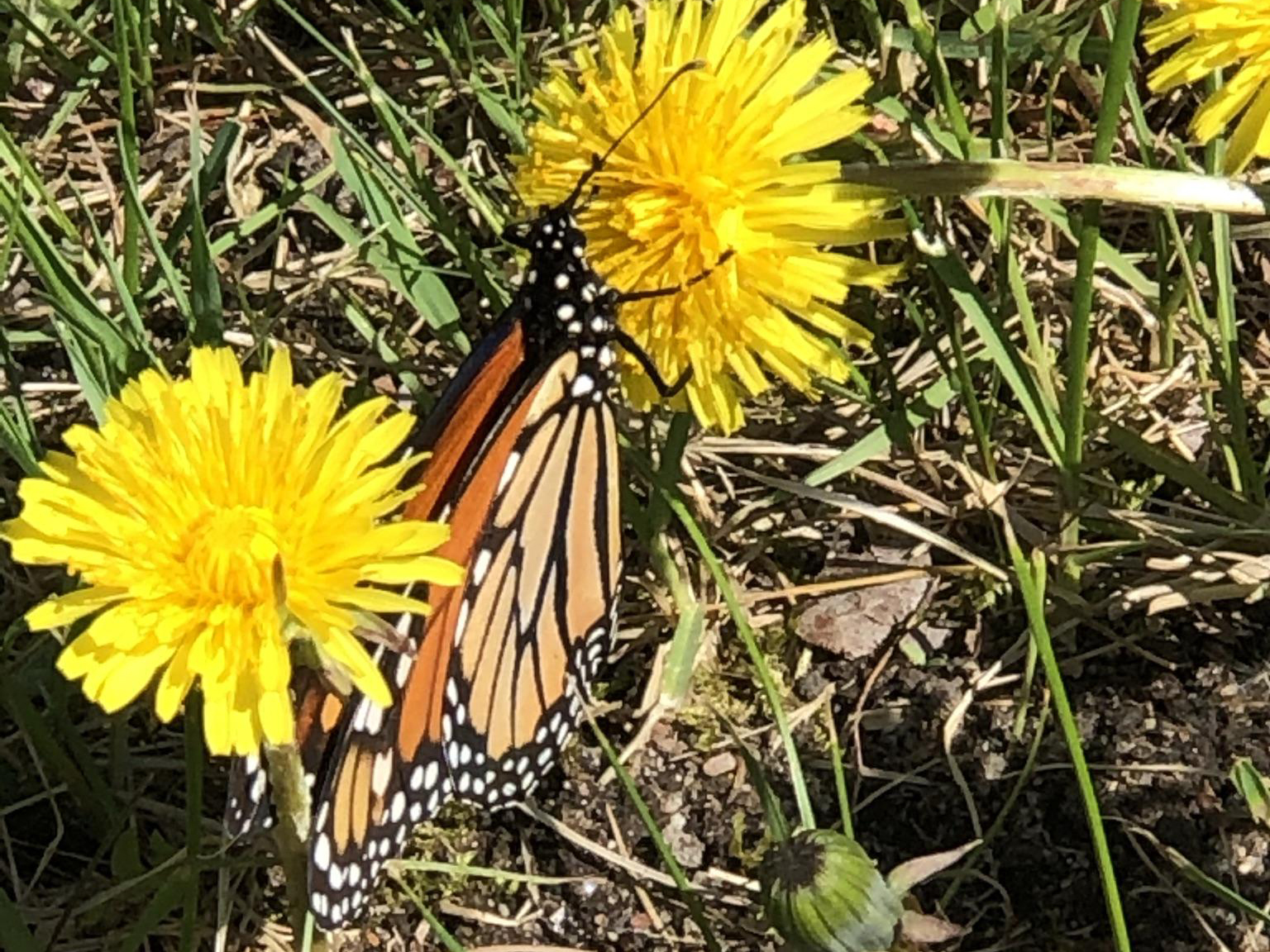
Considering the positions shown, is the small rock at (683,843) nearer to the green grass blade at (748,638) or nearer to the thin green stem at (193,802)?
the green grass blade at (748,638)

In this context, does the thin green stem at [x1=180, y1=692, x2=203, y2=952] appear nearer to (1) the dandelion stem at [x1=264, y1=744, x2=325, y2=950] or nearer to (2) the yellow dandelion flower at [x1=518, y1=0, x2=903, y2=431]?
(1) the dandelion stem at [x1=264, y1=744, x2=325, y2=950]

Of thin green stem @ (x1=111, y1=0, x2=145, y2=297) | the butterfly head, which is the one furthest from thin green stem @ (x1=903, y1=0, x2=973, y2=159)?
thin green stem @ (x1=111, y1=0, x2=145, y2=297)

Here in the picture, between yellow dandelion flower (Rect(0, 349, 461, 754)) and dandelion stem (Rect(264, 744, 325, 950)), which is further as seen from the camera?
dandelion stem (Rect(264, 744, 325, 950))

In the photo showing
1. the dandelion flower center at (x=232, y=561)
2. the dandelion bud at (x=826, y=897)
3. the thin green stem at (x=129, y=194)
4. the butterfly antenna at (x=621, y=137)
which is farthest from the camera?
the thin green stem at (x=129, y=194)

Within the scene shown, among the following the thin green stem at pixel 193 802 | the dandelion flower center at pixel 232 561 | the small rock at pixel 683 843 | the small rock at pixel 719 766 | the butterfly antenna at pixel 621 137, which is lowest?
the small rock at pixel 683 843

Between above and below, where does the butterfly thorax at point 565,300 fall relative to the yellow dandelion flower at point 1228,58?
below

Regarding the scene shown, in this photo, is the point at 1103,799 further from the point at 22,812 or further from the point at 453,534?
the point at 22,812

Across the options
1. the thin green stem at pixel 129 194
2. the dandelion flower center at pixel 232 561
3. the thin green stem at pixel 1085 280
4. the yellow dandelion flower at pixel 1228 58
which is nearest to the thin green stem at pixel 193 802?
the dandelion flower center at pixel 232 561
